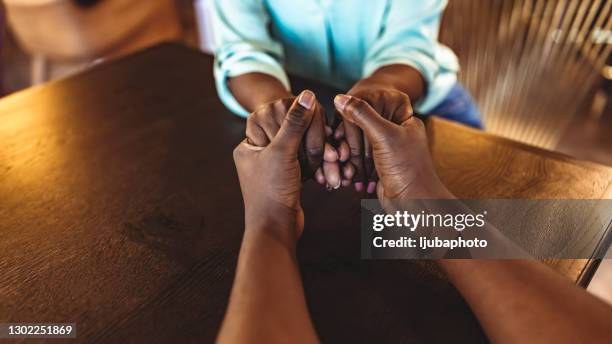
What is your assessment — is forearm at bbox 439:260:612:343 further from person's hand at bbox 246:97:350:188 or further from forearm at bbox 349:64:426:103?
forearm at bbox 349:64:426:103

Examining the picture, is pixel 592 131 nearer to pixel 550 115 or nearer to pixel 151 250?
pixel 550 115

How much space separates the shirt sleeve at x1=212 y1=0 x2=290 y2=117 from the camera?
65 cm

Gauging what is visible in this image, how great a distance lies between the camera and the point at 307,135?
1.58 feet

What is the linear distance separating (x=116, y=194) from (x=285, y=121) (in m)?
0.23

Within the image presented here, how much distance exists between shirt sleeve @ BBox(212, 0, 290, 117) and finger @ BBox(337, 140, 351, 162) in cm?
18

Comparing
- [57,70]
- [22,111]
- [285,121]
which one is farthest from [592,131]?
[57,70]

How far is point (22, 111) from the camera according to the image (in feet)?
2.15

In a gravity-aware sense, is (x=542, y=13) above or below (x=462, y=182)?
above

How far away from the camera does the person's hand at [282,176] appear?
443mm

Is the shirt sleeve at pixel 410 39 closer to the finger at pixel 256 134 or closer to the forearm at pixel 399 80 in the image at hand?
the forearm at pixel 399 80

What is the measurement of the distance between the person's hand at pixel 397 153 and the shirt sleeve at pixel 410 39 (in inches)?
8.8

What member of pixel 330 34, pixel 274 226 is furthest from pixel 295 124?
Result: pixel 330 34

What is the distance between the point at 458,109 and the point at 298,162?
1.55ft

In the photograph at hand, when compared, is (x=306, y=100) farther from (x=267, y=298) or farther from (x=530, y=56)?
(x=530, y=56)
